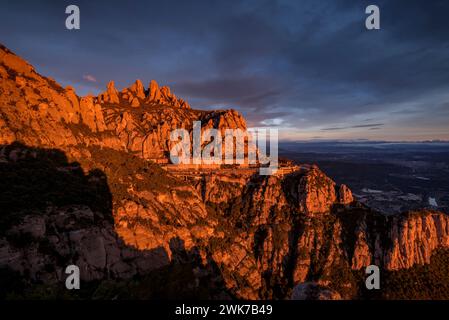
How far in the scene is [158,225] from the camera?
274ft

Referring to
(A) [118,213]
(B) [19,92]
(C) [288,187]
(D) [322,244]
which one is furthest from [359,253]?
(B) [19,92]

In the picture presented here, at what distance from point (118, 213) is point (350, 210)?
108 m

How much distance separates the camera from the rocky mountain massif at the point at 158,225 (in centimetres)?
4950

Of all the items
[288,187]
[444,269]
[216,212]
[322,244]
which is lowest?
[444,269]

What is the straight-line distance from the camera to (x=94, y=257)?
186 feet

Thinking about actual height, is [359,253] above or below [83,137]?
below

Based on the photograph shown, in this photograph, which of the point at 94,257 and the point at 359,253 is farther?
the point at 359,253

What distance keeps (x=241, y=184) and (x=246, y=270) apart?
1952 inches

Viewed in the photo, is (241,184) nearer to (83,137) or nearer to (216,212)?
(216,212)

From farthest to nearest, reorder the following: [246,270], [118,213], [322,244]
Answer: [322,244], [246,270], [118,213]

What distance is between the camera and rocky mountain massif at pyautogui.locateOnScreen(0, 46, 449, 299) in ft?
162
